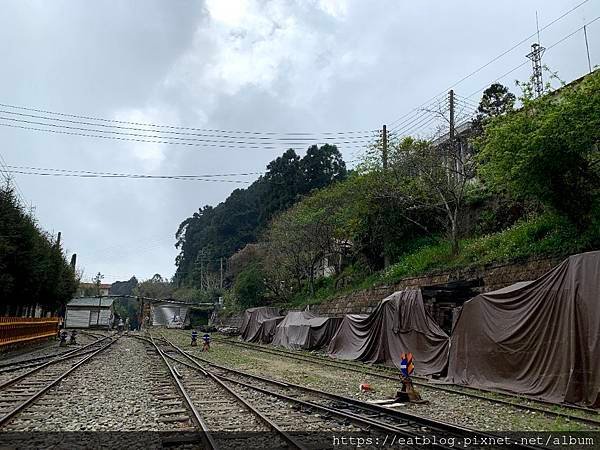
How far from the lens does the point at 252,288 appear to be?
43812 mm

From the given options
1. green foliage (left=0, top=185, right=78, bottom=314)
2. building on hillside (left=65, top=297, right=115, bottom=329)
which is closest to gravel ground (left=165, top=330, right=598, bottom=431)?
green foliage (left=0, top=185, right=78, bottom=314)

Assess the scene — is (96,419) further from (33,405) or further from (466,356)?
(466,356)

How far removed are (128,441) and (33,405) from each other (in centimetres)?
345

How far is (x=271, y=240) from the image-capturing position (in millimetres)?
38781

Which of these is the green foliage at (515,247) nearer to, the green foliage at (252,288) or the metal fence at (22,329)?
the metal fence at (22,329)

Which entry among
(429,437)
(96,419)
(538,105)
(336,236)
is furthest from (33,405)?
(336,236)

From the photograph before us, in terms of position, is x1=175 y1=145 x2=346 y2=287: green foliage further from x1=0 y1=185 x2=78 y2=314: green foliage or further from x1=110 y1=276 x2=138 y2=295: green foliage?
x1=110 y1=276 x2=138 y2=295: green foliage

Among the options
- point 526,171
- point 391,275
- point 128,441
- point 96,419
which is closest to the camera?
point 128,441

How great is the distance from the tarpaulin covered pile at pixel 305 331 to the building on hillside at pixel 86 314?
42.6 m

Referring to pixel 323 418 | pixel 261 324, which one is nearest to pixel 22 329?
pixel 261 324

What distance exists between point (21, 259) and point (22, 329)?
334 centimetres

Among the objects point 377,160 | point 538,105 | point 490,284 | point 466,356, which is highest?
point 377,160

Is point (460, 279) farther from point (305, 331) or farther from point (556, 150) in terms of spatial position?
point (305, 331)

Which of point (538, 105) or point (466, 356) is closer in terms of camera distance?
point (466, 356)
